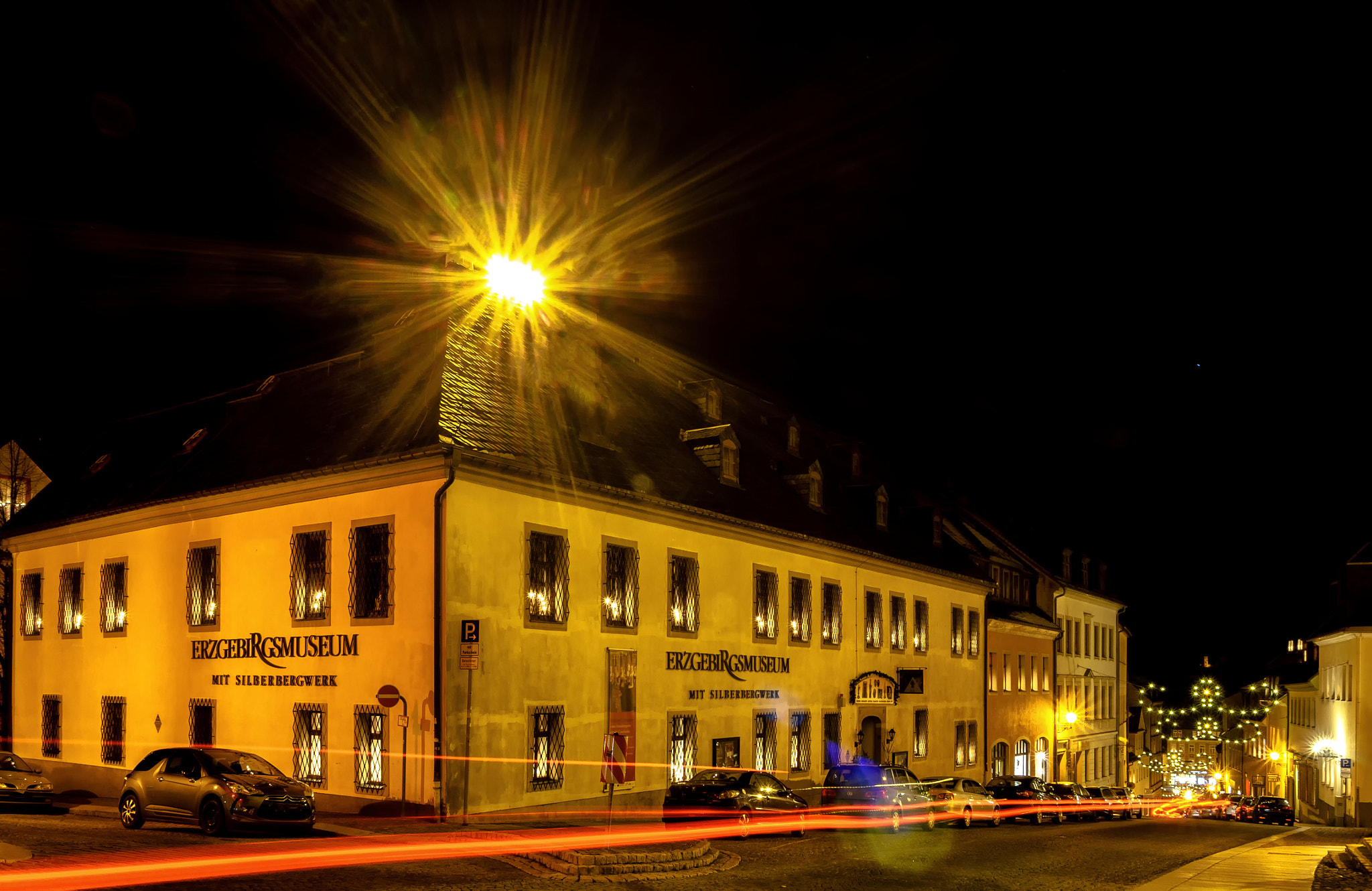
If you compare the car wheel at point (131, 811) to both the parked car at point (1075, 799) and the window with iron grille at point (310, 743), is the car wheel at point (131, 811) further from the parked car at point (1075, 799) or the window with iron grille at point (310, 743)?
the parked car at point (1075, 799)

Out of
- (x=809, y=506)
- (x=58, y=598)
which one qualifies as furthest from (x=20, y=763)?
(x=809, y=506)

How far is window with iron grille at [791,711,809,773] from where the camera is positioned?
34.8 metres

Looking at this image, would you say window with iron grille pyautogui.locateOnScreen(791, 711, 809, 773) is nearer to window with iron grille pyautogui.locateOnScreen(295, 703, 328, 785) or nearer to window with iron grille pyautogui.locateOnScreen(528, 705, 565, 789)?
window with iron grille pyautogui.locateOnScreen(528, 705, 565, 789)

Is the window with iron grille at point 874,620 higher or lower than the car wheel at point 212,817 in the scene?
higher

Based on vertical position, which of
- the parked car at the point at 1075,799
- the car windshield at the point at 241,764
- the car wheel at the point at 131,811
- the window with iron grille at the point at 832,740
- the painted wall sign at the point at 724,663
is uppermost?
the painted wall sign at the point at 724,663

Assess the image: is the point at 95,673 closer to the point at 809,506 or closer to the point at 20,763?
the point at 20,763

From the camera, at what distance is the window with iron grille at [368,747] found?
79.8 ft

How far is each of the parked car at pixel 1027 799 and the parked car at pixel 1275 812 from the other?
17933mm

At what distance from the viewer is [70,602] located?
110 ft

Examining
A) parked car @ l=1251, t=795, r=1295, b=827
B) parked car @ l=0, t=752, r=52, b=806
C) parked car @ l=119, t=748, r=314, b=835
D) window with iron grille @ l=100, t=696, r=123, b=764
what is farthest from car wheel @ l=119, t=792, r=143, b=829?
parked car @ l=1251, t=795, r=1295, b=827

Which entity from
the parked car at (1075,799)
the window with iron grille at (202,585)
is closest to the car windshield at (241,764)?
the window with iron grille at (202,585)

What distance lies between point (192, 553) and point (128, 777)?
28.1ft

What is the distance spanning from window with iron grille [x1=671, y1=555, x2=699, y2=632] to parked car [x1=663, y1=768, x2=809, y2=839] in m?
5.29

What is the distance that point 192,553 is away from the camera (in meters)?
28.9
